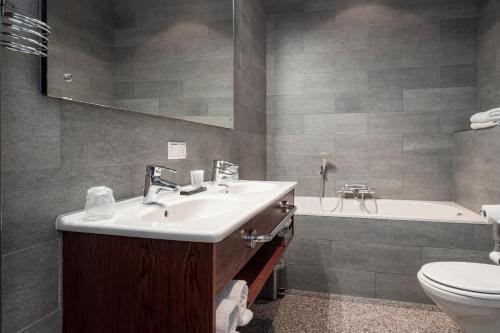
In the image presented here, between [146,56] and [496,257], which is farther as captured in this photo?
[496,257]

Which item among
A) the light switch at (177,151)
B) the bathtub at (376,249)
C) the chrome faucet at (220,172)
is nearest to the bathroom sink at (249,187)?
the chrome faucet at (220,172)

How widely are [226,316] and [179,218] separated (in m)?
0.52

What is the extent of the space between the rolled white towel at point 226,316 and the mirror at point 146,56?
0.79 m

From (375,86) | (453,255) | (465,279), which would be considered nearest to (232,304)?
(465,279)

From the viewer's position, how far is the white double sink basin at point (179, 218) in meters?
0.87

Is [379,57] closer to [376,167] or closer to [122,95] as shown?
[376,167]

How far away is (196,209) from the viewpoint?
1.48 m

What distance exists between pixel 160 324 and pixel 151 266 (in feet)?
0.50

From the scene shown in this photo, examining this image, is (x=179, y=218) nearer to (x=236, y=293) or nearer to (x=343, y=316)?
(x=236, y=293)

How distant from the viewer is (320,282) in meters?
2.64

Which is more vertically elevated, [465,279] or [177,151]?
[177,151]

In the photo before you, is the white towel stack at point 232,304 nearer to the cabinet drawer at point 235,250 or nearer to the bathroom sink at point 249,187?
the cabinet drawer at point 235,250

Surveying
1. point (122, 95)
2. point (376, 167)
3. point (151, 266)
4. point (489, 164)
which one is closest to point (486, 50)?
point (489, 164)

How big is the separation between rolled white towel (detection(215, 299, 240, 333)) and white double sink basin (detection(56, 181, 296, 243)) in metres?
0.22
